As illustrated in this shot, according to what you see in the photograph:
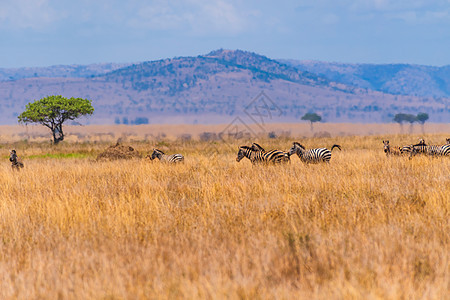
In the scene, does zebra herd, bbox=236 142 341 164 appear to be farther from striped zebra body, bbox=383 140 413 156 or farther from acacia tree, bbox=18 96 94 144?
acacia tree, bbox=18 96 94 144

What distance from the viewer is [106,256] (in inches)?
210

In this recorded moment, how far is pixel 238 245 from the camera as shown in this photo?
5383 millimetres

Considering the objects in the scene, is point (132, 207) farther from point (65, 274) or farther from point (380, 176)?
point (380, 176)

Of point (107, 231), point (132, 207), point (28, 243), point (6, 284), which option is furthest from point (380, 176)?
point (6, 284)

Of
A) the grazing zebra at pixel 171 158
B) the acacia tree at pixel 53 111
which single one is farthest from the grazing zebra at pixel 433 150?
the acacia tree at pixel 53 111

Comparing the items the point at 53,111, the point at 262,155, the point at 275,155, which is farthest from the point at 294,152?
the point at 53,111

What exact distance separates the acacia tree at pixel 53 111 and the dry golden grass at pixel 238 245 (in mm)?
52972

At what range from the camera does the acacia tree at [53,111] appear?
58059 mm

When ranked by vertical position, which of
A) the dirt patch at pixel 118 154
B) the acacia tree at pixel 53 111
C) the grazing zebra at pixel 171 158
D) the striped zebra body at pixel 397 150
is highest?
the acacia tree at pixel 53 111

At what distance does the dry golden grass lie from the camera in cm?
427

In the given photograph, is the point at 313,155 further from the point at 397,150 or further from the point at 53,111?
the point at 53,111

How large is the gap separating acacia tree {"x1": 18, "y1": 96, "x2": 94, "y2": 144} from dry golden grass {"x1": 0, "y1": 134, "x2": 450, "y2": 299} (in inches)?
2085

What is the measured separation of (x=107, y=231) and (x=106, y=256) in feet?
3.68

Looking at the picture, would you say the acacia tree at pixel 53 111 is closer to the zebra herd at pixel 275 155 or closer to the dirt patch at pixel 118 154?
the dirt patch at pixel 118 154
